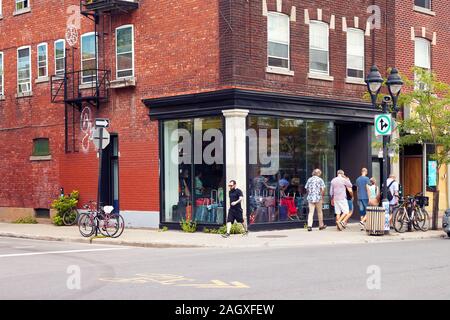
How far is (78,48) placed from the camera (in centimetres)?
2677

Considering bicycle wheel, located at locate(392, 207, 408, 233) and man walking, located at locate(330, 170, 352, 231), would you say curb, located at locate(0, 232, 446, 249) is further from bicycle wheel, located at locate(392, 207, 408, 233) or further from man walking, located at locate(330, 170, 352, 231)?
man walking, located at locate(330, 170, 352, 231)

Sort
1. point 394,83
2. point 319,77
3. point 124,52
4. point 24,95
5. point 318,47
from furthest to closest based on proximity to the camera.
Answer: point 24,95 → point 124,52 → point 318,47 → point 319,77 → point 394,83

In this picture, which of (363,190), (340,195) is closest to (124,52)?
(340,195)

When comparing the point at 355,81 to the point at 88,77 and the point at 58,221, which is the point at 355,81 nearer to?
the point at 88,77

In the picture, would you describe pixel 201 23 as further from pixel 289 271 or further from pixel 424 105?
pixel 289 271

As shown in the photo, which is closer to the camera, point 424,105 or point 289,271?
point 289,271

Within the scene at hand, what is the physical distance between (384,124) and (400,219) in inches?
118

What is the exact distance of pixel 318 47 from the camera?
24531 mm

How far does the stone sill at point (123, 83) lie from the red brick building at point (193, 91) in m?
0.05

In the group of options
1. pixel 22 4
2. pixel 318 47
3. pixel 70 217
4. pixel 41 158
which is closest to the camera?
pixel 318 47

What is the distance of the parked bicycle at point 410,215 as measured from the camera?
21.9m

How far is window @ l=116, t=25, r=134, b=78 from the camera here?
81.5ft

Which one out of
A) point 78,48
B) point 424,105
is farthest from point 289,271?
point 78,48

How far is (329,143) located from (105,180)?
8.00 meters
